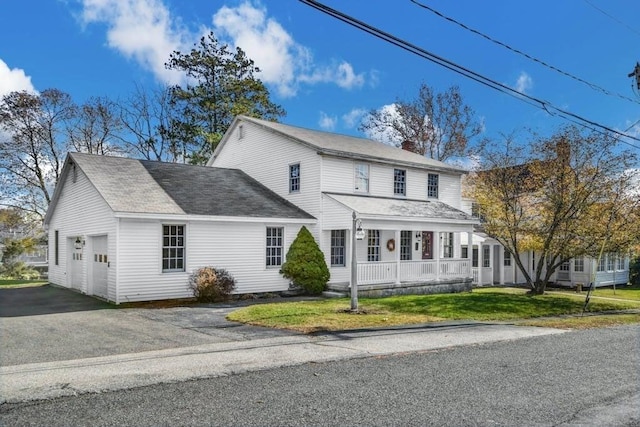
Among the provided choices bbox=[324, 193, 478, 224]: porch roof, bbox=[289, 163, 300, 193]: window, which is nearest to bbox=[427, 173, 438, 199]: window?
bbox=[324, 193, 478, 224]: porch roof

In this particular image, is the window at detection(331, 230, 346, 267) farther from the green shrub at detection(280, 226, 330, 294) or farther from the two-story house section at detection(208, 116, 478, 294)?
the green shrub at detection(280, 226, 330, 294)

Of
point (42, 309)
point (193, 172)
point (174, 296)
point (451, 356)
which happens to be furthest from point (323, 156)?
point (451, 356)

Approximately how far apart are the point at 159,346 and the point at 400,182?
16905mm

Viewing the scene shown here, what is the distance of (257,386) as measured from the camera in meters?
6.89

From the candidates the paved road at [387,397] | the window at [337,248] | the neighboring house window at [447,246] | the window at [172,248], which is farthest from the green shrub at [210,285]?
the neighboring house window at [447,246]

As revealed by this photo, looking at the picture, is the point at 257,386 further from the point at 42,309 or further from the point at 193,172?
the point at 193,172

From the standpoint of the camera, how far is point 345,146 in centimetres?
2405

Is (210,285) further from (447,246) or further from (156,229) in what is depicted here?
(447,246)

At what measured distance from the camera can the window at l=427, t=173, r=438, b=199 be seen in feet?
85.8

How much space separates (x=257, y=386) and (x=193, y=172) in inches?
696

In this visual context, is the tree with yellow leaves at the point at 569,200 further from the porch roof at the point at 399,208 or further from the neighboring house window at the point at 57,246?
the neighboring house window at the point at 57,246

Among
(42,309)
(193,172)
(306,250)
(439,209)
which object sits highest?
(193,172)

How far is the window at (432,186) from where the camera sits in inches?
1030

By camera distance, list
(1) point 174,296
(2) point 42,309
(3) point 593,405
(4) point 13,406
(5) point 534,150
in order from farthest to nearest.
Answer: (5) point 534,150 < (1) point 174,296 < (2) point 42,309 < (3) point 593,405 < (4) point 13,406
